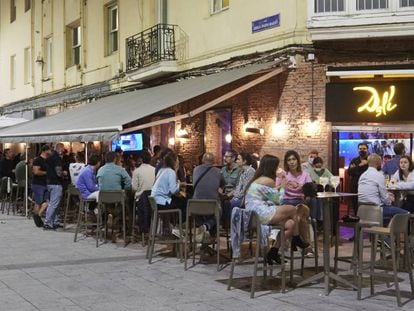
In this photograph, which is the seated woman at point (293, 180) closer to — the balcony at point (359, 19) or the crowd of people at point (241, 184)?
the crowd of people at point (241, 184)

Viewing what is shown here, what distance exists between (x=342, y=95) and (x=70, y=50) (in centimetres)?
1421

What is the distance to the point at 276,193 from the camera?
805cm

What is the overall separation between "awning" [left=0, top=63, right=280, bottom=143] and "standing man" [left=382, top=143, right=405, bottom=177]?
3015 mm

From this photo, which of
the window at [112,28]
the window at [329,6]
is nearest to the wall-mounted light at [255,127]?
the window at [329,6]

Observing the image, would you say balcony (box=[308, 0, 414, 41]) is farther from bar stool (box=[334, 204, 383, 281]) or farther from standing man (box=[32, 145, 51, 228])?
standing man (box=[32, 145, 51, 228])

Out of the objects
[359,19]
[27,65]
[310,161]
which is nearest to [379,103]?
[359,19]

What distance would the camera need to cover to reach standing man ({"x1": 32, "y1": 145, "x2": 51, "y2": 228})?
1422 centimetres

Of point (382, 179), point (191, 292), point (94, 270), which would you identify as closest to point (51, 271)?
point (94, 270)

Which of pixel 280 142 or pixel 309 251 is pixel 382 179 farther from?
pixel 280 142

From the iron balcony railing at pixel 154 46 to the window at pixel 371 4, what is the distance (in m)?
5.85

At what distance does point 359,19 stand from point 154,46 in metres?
6.56

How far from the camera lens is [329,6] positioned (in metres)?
12.8

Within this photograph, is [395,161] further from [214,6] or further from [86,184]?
[214,6]

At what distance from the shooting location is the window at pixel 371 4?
12.5 m
